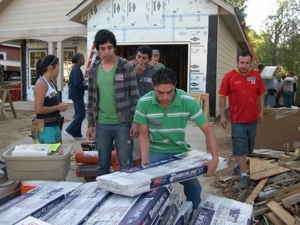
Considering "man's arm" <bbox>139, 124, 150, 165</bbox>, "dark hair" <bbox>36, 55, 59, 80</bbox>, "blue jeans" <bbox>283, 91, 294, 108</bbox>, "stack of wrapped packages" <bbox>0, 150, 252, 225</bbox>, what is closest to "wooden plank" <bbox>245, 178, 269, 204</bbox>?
"stack of wrapped packages" <bbox>0, 150, 252, 225</bbox>

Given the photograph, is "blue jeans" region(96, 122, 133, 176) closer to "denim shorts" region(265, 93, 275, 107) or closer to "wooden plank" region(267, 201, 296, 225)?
"wooden plank" region(267, 201, 296, 225)

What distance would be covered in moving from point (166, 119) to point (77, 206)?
1068 mm

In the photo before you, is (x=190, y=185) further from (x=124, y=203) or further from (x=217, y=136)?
(x=217, y=136)

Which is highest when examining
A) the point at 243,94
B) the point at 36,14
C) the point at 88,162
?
the point at 36,14

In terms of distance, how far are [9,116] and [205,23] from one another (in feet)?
24.7

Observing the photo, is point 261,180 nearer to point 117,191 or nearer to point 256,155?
point 256,155

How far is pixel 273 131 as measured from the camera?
6887 mm

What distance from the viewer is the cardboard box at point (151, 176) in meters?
2.27

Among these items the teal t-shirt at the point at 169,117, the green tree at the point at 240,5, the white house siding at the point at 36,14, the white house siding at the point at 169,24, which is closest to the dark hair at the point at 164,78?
the teal t-shirt at the point at 169,117

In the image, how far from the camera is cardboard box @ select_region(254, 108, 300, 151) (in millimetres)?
6758

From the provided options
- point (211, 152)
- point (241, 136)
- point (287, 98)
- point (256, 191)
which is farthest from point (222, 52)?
point (211, 152)

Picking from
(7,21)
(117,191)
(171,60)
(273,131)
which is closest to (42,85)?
(117,191)

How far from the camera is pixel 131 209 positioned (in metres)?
2.14

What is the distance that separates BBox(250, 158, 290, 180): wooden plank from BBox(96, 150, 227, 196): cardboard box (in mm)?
2299
